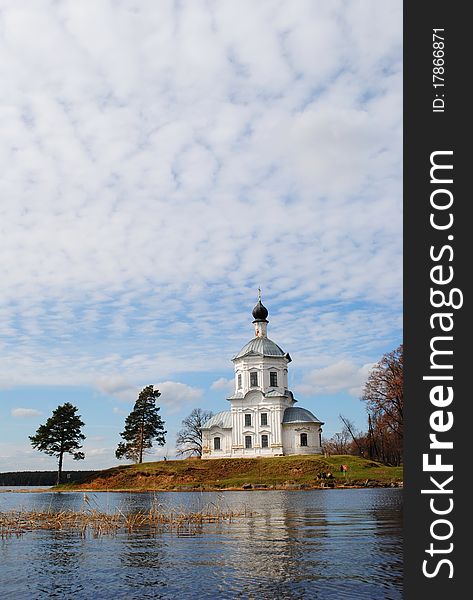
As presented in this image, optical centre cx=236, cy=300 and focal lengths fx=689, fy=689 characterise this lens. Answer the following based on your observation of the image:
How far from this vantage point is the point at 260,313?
91375 millimetres

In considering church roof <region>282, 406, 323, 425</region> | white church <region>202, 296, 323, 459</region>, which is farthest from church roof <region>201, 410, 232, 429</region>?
church roof <region>282, 406, 323, 425</region>

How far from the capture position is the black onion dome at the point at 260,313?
3595 inches

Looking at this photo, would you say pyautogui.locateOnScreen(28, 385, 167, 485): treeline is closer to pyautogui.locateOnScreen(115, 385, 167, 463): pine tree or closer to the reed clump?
pyautogui.locateOnScreen(115, 385, 167, 463): pine tree

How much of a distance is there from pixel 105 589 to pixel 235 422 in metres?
68.2

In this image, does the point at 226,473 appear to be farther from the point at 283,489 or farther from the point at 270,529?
the point at 270,529

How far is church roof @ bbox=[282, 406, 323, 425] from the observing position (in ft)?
272

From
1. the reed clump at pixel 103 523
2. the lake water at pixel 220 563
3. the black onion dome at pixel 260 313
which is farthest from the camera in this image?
the black onion dome at pixel 260 313

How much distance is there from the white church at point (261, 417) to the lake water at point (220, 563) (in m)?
51.8

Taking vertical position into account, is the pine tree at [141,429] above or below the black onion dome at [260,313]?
below

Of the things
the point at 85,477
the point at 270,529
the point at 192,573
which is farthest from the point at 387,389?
the point at 192,573

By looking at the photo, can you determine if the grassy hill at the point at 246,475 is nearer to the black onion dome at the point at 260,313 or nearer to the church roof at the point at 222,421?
the church roof at the point at 222,421

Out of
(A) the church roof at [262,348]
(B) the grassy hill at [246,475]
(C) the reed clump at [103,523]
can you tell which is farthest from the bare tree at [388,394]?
(C) the reed clump at [103,523]

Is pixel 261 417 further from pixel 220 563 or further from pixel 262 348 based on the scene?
pixel 220 563

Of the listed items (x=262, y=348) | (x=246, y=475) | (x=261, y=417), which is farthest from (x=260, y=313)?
(x=246, y=475)
